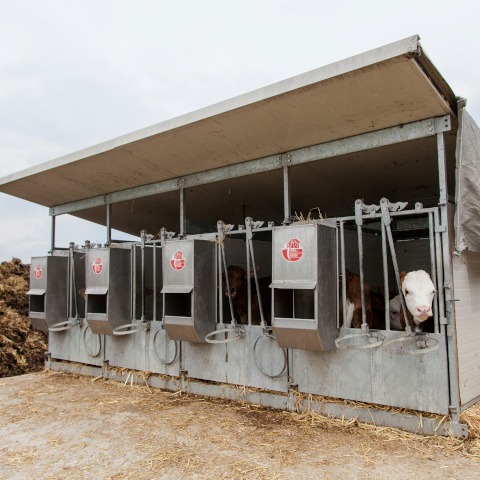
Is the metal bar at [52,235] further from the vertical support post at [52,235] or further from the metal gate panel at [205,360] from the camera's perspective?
the metal gate panel at [205,360]

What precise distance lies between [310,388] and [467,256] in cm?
184

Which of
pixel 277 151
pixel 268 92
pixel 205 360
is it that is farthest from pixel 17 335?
pixel 268 92

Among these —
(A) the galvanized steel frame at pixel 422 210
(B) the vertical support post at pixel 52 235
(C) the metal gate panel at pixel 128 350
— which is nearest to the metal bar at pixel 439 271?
(A) the galvanized steel frame at pixel 422 210

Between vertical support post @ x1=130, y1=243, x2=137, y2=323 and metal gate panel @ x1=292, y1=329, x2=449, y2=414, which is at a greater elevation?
vertical support post @ x1=130, y1=243, x2=137, y2=323

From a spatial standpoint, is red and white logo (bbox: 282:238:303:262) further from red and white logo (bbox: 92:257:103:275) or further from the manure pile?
the manure pile

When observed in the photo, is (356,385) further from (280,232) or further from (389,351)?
(280,232)

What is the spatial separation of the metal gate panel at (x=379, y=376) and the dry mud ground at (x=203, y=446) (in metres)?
0.25

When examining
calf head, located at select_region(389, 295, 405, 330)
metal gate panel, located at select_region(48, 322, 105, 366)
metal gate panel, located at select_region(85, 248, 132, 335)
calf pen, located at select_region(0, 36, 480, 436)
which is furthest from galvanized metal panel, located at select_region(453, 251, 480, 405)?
metal gate panel, located at select_region(48, 322, 105, 366)

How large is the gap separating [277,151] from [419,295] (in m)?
2.04

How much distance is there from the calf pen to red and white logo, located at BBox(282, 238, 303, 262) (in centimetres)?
1

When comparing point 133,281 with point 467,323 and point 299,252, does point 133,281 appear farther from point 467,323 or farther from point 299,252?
point 467,323

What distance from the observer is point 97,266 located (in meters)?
5.90

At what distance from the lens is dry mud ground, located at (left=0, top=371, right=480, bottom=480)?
305 cm

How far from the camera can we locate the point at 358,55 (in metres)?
3.40
